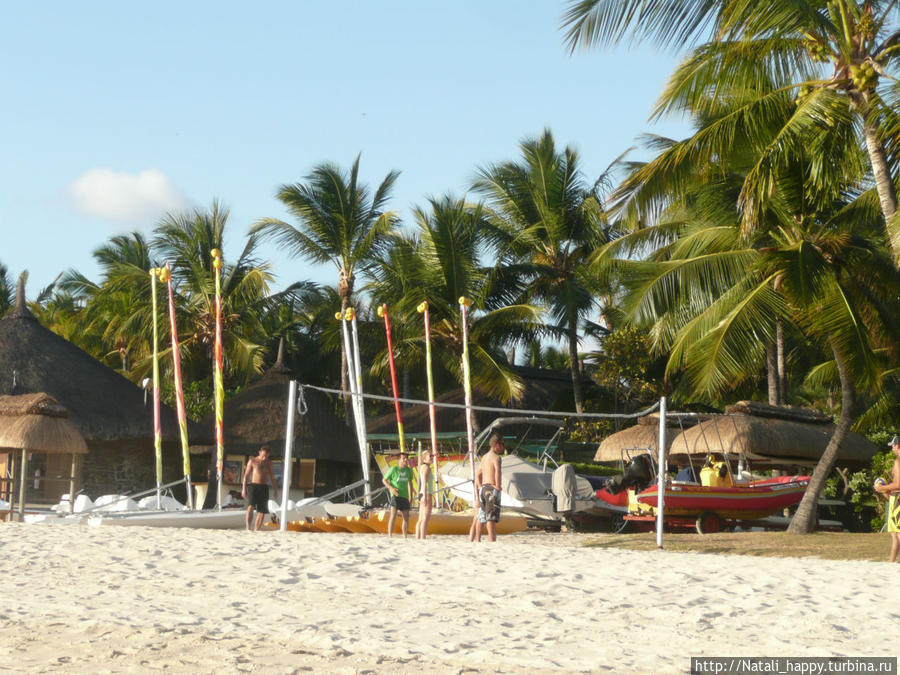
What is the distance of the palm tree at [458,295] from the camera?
86.4ft

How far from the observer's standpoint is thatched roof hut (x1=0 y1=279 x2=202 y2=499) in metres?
25.5

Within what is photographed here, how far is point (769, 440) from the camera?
18797 millimetres

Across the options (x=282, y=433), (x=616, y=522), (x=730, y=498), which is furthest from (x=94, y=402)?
(x=730, y=498)

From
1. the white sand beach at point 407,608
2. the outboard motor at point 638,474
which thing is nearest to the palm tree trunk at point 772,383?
the outboard motor at point 638,474

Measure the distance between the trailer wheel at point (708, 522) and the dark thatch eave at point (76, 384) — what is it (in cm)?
1350

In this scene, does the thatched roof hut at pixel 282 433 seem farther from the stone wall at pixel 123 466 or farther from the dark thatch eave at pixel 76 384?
the dark thatch eave at pixel 76 384

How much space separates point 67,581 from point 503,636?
3.73 m

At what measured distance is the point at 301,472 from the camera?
25.8 meters

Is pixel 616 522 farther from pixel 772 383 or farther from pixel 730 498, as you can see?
pixel 772 383

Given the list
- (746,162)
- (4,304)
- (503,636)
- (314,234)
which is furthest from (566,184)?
(4,304)

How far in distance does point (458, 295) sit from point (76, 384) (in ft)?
32.1

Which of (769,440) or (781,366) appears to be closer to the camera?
(769,440)

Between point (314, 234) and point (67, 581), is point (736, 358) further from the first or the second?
point (314, 234)

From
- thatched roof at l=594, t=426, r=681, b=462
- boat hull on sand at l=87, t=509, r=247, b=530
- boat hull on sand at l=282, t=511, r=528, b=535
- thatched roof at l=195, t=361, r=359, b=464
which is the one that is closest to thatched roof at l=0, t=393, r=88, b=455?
boat hull on sand at l=87, t=509, r=247, b=530
